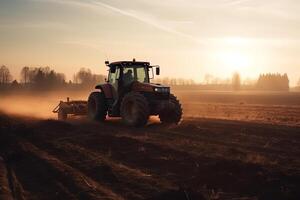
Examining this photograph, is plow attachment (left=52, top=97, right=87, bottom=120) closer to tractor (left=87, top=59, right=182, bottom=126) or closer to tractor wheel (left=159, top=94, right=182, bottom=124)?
tractor (left=87, top=59, right=182, bottom=126)

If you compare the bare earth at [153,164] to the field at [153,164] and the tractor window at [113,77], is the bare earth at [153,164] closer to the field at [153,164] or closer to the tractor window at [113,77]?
the field at [153,164]

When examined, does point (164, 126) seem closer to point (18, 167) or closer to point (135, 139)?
point (135, 139)

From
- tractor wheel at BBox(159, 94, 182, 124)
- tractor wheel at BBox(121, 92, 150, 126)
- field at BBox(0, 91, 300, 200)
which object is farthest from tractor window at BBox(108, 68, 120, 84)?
field at BBox(0, 91, 300, 200)

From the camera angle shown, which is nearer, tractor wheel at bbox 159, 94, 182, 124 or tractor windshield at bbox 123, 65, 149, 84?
tractor wheel at bbox 159, 94, 182, 124

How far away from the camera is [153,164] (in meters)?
9.52

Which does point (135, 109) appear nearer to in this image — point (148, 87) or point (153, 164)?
point (148, 87)

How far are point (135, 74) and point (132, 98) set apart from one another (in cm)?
167

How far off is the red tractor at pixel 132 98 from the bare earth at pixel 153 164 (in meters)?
1.25

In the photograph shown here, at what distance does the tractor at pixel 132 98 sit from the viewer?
16375 millimetres

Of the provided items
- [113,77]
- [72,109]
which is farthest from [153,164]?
[72,109]

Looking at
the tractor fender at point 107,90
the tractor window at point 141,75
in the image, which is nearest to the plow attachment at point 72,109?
the tractor fender at point 107,90

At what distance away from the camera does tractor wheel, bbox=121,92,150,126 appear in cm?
1605

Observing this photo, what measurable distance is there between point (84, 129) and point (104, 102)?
2.80 meters

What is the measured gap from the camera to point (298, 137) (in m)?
13.6
